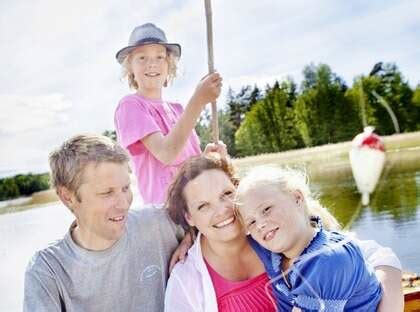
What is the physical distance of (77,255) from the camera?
1.71m

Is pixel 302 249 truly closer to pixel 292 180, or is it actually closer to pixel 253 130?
pixel 292 180

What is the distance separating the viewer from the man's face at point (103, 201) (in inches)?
66.7

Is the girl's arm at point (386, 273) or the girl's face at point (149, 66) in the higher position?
the girl's face at point (149, 66)

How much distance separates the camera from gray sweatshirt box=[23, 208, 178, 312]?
5.47ft

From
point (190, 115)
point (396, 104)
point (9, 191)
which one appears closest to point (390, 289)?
point (190, 115)

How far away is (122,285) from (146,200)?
372mm

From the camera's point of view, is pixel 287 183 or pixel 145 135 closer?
pixel 287 183

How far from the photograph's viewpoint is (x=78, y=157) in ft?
5.56

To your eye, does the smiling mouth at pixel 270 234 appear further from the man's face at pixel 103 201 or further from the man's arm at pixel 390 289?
the man's face at pixel 103 201

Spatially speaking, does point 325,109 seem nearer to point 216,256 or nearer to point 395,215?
point 216,256

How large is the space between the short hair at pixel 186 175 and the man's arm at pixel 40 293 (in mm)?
388

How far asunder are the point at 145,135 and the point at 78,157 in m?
0.29

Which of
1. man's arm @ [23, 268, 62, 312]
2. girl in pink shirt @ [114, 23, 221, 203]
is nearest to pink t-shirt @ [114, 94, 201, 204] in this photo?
girl in pink shirt @ [114, 23, 221, 203]

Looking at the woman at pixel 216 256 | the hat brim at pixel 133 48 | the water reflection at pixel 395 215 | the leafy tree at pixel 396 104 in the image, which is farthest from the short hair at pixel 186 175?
the water reflection at pixel 395 215
